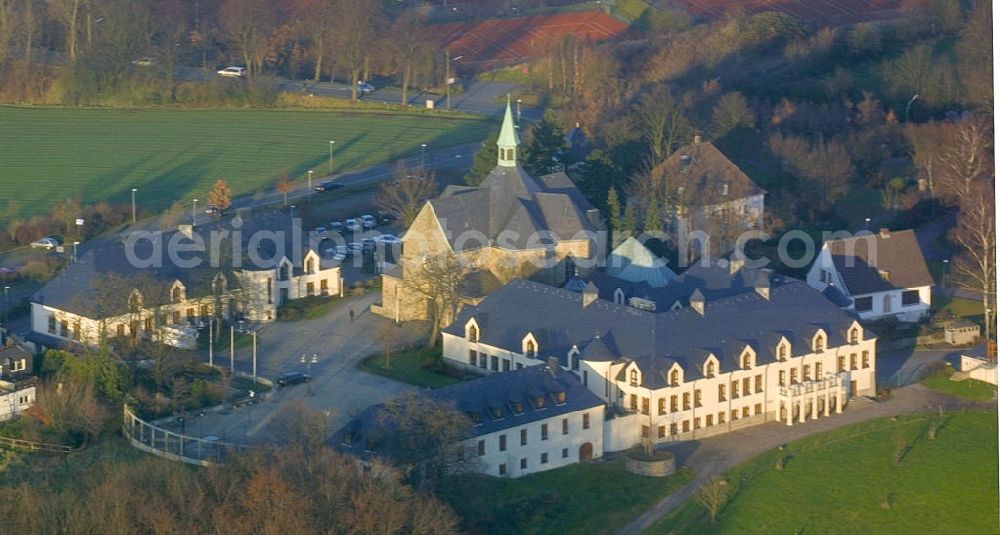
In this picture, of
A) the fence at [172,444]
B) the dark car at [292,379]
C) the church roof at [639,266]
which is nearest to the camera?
the fence at [172,444]

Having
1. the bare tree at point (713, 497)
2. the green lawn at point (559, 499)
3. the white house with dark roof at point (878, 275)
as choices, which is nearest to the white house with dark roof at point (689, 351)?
the green lawn at point (559, 499)

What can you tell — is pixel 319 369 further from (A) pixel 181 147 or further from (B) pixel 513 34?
(B) pixel 513 34

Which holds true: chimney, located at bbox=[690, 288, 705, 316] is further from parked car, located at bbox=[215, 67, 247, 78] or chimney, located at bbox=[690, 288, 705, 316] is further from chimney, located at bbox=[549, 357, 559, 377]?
parked car, located at bbox=[215, 67, 247, 78]

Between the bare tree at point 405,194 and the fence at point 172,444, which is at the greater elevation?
the bare tree at point 405,194

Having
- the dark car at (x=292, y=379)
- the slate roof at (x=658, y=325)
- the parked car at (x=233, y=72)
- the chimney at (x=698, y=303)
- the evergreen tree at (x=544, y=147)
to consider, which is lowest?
the dark car at (x=292, y=379)

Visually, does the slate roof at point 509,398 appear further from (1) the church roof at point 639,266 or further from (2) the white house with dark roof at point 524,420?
(1) the church roof at point 639,266
